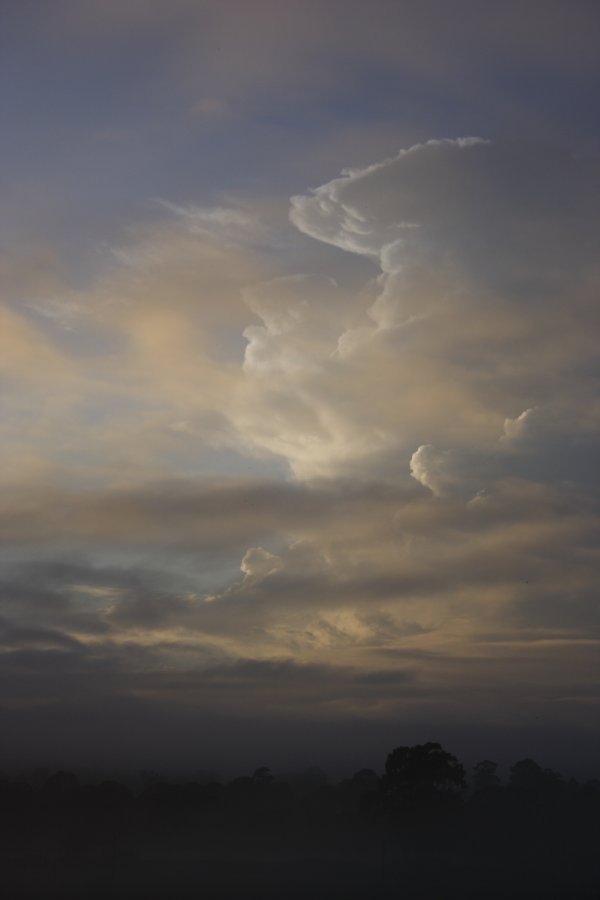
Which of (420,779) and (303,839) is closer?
(420,779)

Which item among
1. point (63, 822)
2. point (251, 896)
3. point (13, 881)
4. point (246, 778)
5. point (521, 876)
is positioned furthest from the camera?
point (246, 778)

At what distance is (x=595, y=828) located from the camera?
13612 centimetres

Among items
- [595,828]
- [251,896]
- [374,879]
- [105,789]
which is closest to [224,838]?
[105,789]

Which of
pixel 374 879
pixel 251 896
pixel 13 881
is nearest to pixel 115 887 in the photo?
pixel 13 881

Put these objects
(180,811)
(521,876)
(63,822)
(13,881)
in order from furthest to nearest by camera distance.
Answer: (180,811) < (63,822) < (521,876) < (13,881)

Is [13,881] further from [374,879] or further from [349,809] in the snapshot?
[349,809]

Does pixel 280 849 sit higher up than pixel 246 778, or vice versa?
pixel 246 778

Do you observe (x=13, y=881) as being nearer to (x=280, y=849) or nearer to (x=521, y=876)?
(x=280, y=849)

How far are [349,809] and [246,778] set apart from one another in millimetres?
→ 17216

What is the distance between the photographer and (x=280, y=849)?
4815 inches

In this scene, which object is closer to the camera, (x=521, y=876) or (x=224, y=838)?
(x=521, y=876)

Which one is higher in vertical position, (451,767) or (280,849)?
(451,767)

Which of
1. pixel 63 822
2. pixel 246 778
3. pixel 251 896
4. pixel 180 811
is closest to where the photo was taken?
pixel 251 896

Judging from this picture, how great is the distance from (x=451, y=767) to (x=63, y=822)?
163 feet
